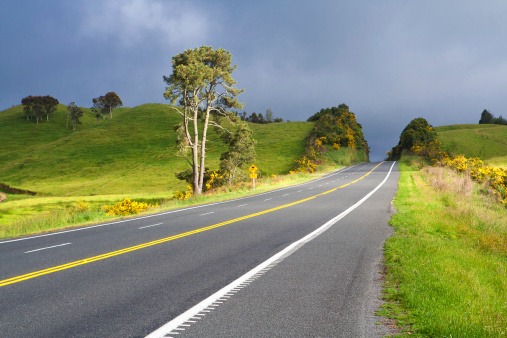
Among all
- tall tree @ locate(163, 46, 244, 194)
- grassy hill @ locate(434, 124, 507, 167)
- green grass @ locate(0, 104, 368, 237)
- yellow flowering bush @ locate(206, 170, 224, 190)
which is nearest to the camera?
tall tree @ locate(163, 46, 244, 194)

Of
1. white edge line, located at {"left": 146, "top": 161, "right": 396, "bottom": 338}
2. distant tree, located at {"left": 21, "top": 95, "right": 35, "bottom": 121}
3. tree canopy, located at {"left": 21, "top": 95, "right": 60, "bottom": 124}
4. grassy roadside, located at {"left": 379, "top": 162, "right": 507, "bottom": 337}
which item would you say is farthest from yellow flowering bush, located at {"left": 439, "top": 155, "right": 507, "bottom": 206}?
distant tree, located at {"left": 21, "top": 95, "right": 35, "bottom": 121}

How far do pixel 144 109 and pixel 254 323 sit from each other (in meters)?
122

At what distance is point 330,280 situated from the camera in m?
5.91

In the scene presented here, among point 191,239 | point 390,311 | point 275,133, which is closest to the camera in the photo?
point 390,311

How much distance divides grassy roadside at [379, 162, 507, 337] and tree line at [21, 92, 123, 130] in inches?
4957

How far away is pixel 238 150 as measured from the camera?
35438 mm

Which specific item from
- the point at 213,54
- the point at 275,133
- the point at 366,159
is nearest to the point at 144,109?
the point at 275,133

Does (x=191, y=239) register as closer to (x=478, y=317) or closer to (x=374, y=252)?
(x=374, y=252)

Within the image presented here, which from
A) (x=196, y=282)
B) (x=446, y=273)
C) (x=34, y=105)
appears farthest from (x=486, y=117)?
(x=196, y=282)

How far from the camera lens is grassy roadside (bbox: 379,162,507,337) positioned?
3975 millimetres

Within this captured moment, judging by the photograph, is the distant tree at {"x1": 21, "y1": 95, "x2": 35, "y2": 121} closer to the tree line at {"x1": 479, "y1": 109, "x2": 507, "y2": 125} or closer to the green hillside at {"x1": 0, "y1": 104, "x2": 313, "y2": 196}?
the green hillside at {"x1": 0, "y1": 104, "x2": 313, "y2": 196}

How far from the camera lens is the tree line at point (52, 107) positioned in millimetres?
119688

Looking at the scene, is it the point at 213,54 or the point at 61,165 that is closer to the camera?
the point at 213,54

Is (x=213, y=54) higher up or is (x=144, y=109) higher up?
(x=144, y=109)
